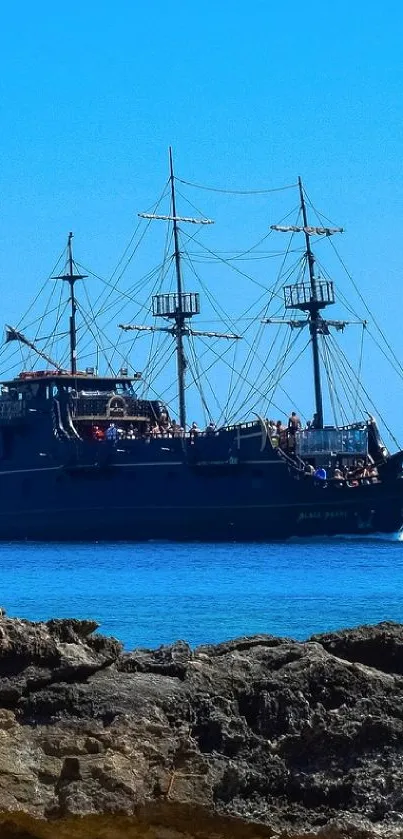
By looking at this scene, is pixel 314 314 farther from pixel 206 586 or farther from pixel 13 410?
pixel 206 586

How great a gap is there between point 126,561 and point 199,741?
117 ft

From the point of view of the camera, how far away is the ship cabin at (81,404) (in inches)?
1954

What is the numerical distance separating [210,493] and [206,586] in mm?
13702

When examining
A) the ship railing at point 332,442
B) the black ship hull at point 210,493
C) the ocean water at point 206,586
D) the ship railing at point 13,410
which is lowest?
the ocean water at point 206,586

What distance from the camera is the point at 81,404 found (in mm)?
50344

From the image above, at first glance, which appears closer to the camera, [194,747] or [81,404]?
[194,747]

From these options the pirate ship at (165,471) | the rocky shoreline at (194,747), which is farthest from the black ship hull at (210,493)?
the rocky shoreline at (194,747)

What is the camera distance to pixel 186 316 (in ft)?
186

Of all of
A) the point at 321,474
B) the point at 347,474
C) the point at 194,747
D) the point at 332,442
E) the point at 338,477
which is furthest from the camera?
the point at 332,442

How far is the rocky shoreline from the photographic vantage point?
5980 mm

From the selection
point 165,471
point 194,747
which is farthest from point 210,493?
point 194,747

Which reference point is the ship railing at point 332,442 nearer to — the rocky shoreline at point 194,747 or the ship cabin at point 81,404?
the ship cabin at point 81,404

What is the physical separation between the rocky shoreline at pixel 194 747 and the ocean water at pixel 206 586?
46.3 feet

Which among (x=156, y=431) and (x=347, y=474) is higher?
(x=156, y=431)
